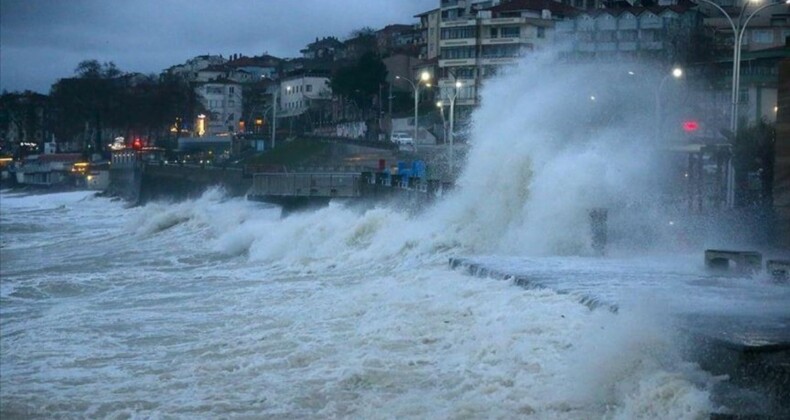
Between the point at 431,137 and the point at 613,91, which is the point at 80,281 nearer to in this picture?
the point at 613,91

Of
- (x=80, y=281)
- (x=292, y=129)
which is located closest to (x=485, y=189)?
(x=80, y=281)

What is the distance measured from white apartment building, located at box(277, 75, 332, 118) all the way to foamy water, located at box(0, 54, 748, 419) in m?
65.3

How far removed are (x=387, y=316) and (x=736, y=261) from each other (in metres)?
5.30

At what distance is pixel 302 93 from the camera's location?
337 feet

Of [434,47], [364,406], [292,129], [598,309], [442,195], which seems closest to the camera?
[364,406]

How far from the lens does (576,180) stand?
21484 millimetres

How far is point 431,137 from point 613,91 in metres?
22.5

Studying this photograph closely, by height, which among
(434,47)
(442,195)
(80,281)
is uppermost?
(434,47)

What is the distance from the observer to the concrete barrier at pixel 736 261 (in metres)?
15.4

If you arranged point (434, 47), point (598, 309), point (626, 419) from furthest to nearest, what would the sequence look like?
point (434, 47) → point (598, 309) → point (626, 419)

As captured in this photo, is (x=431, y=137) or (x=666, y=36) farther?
(x=431, y=137)

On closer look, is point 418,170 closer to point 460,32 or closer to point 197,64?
point 460,32

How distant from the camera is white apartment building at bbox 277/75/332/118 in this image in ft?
325

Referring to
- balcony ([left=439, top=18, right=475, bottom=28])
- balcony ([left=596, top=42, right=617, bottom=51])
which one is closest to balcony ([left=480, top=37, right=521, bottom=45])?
balcony ([left=439, top=18, right=475, bottom=28])
